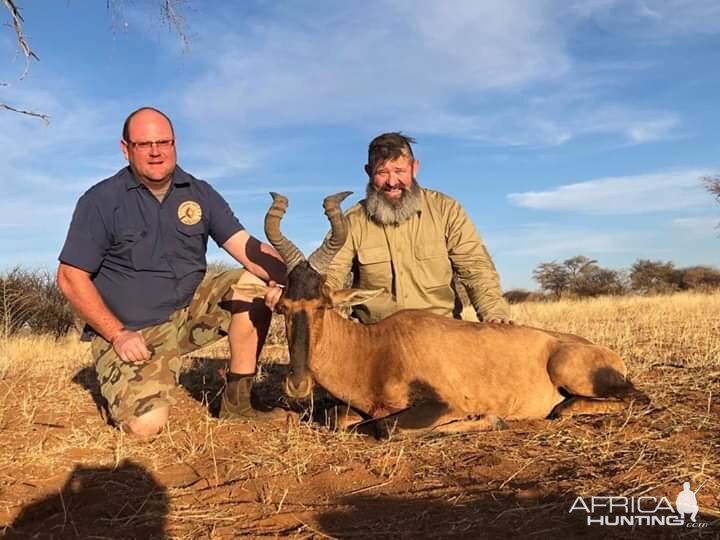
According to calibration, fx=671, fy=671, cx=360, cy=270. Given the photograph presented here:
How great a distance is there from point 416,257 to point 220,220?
79.4 inches

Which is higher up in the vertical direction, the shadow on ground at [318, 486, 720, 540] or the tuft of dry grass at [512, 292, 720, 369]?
the tuft of dry grass at [512, 292, 720, 369]

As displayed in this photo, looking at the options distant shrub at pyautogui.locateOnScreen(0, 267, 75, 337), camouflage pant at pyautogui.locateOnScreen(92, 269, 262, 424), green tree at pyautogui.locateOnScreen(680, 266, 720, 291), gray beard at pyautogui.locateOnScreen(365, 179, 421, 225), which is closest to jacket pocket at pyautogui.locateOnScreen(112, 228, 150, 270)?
camouflage pant at pyautogui.locateOnScreen(92, 269, 262, 424)

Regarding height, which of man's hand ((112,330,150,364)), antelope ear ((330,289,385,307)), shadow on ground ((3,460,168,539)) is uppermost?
antelope ear ((330,289,385,307))

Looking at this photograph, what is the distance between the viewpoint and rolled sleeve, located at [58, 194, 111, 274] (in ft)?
17.4

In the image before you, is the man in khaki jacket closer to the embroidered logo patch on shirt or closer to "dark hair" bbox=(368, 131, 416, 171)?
"dark hair" bbox=(368, 131, 416, 171)

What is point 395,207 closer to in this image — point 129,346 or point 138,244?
point 138,244

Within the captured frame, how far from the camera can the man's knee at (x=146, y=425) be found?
514 centimetres

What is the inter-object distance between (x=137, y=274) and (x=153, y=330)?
1.62ft

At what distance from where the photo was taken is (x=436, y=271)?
6.90 metres

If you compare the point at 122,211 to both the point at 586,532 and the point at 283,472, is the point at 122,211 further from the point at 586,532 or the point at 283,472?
the point at 586,532

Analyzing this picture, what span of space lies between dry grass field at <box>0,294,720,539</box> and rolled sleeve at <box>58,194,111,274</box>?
1.33 metres

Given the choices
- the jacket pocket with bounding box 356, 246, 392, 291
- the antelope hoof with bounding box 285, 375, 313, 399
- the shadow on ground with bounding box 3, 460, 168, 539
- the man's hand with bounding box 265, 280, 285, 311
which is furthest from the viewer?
the jacket pocket with bounding box 356, 246, 392, 291

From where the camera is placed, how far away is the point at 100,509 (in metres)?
3.47

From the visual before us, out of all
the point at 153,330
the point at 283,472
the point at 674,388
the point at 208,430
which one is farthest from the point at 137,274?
the point at 674,388
